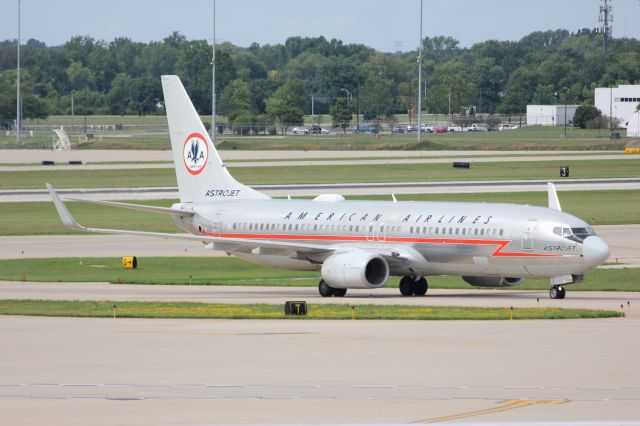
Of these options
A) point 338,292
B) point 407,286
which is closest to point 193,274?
point 338,292

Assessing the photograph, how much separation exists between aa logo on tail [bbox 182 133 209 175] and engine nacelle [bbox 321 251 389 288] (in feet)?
33.0

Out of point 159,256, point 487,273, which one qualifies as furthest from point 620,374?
point 159,256

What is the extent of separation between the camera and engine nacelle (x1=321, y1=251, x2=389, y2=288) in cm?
5066

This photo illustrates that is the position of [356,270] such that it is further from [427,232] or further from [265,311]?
[265,311]

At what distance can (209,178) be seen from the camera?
59.5 meters

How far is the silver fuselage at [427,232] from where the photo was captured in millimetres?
48750

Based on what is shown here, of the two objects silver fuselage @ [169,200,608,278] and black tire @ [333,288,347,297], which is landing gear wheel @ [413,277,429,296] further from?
black tire @ [333,288,347,297]

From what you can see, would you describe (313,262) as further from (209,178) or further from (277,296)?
(209,178)

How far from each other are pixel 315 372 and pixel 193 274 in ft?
103

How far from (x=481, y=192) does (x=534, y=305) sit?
5772 cm

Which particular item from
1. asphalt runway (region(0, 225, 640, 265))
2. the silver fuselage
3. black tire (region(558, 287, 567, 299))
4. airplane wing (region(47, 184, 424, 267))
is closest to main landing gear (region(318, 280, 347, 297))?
airplane wing (region(47, 184, 424, 267))

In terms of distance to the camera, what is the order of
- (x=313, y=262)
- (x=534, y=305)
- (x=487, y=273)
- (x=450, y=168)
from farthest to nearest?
1. (x=450, y=168)
2. (x=313, y=262)
3. (x=487, y=273)
4. (x=534, y=305)

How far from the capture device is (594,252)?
4784 centimetres

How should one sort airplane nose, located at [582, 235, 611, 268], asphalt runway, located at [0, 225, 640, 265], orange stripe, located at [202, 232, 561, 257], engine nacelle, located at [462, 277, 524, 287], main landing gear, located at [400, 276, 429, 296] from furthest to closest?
asphalt runway, located at [0, 225, 640, 265] < main landing gear, located at [400, 276, 429, 296] < engine nacelle, located at [462, 277, 524, 287] < orange stripe, located at [202, 232, 561, 257] < airplane nose, located at [582, 235, 611, 268]
